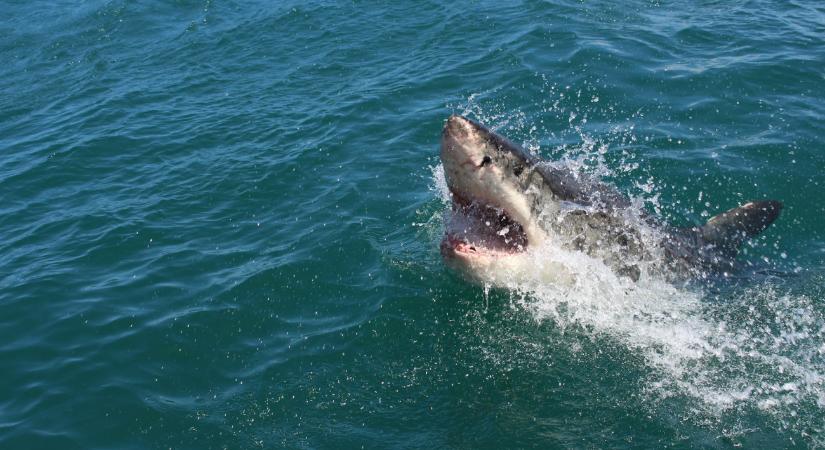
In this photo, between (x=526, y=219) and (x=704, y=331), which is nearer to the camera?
(x=526, y=219)

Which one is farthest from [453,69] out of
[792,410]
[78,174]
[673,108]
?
[792,410]

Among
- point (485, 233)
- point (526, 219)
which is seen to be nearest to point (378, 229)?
point (485, 233)

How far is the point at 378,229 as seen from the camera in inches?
424

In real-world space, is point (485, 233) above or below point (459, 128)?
below

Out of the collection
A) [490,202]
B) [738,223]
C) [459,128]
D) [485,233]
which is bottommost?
[738,223]

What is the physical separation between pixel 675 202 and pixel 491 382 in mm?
4869

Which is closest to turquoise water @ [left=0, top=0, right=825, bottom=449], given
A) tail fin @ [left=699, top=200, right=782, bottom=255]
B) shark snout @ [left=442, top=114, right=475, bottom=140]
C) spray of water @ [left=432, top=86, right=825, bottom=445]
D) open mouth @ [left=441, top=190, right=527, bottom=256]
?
spray of water @ [left=432, top=86, right=825, bottom=445]

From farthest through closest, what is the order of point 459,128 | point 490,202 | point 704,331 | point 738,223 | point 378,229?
point 378,229
point 738,223
point 704,331
point 490,202
point 459,128

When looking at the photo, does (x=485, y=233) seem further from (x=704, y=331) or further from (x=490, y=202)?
(x=704, y=331)

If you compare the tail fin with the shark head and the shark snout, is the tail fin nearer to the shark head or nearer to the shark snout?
the shark head

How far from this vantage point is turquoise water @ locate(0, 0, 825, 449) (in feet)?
24.7

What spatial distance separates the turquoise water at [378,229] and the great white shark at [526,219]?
0.45 meters

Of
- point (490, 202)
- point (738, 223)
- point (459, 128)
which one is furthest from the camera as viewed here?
point (738, 223)

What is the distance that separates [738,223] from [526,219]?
9.51 feet
